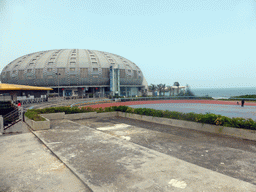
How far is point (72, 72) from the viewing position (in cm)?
6700

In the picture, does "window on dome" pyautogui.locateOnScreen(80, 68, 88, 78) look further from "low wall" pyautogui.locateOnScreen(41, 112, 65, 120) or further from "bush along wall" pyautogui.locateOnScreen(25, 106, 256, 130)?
"low wall" pyautogui.locateOnScreen(41, 112, 65, 120)

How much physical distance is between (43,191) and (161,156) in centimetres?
483

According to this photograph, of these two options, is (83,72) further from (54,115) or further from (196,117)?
(196,117)

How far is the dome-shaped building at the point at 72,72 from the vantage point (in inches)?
2643

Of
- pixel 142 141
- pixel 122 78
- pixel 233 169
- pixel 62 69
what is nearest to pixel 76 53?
pixel 62 69

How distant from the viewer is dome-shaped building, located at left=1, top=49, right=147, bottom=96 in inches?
2643

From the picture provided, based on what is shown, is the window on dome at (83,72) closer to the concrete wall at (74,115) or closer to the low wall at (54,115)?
the concrete wall at (74,115)

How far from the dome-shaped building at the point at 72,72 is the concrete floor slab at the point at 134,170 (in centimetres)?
6121

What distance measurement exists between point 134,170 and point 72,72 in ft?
214

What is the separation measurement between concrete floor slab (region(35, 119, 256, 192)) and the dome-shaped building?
61215mm

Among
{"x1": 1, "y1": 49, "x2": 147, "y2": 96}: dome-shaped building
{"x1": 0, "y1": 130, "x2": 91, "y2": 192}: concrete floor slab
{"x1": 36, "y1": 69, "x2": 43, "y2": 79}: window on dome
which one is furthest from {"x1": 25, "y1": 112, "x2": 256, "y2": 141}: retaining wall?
{"x1": 36, "y1": 69, "x2": 43, "y2": 79}: window on dome

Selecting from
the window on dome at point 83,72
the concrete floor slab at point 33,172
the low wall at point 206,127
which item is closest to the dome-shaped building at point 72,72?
the window on dome at point 83,72

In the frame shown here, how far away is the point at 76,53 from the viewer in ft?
240

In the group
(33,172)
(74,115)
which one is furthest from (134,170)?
(74,115)
